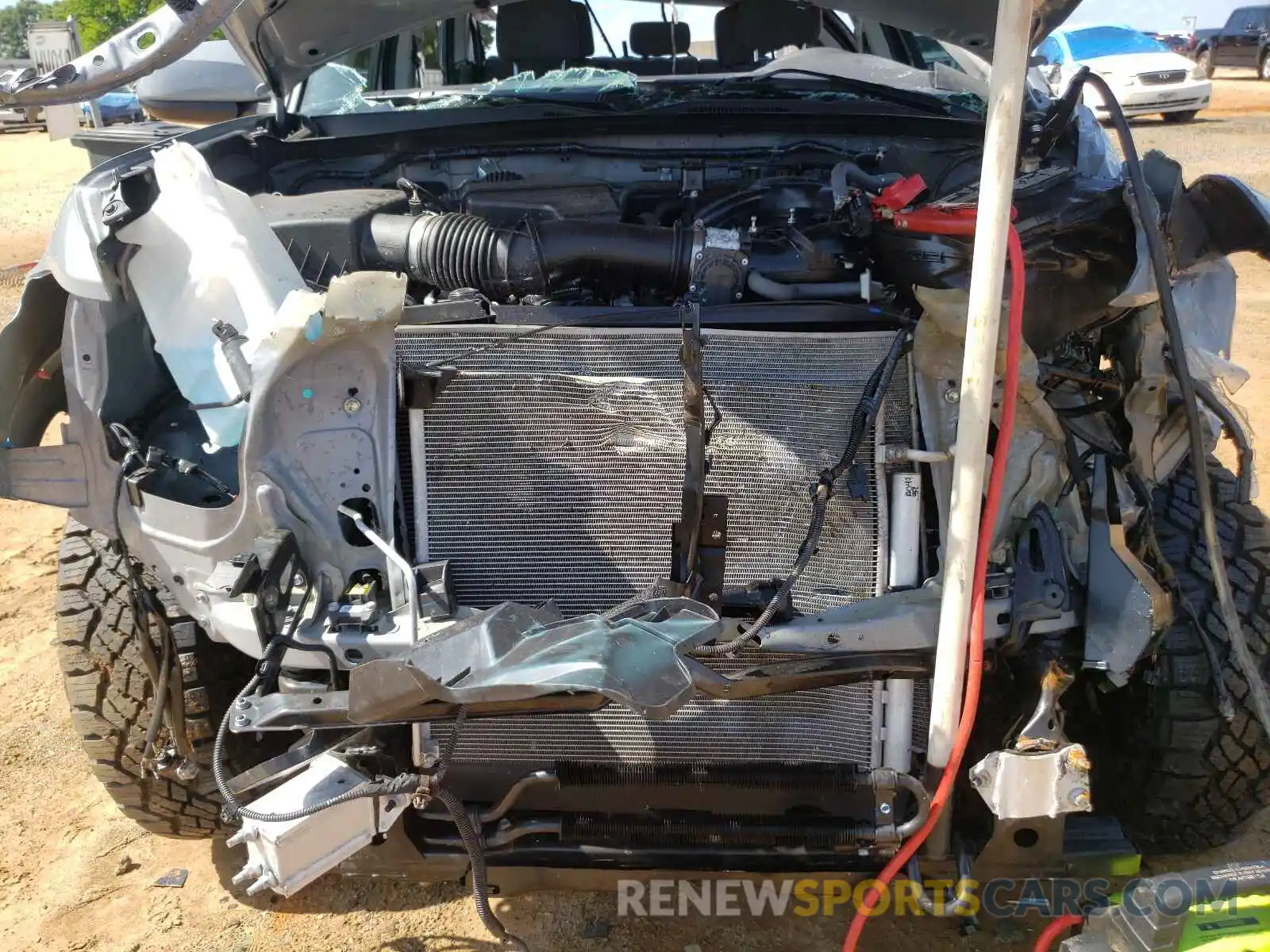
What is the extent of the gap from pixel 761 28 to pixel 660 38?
42cm

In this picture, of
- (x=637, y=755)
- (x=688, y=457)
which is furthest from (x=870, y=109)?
(x=637, y=755)

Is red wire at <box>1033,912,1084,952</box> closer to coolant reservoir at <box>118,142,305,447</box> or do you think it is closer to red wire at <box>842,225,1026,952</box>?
red wire at <box>842,225,1026,952</box>

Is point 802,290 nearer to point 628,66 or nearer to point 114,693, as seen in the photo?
point 114,693

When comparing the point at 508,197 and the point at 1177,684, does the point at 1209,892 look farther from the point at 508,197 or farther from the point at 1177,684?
the point at 508,197

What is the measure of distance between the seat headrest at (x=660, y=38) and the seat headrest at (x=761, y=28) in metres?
0.16

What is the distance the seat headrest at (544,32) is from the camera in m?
3.73

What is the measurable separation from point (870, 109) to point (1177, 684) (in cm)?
198

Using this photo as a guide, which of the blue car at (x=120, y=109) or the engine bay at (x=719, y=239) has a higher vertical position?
the blue car at (x=120, y=109)

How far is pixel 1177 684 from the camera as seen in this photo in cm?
223

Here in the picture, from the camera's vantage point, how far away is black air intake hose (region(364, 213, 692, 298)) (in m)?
2.46

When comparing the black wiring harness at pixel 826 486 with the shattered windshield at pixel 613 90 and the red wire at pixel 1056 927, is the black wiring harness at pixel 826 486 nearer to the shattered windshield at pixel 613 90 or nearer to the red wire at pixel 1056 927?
the red wire at pixel 1056 927

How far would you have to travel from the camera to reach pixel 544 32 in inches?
148

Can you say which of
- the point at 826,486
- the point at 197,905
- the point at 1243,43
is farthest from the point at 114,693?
the point at 1243,43

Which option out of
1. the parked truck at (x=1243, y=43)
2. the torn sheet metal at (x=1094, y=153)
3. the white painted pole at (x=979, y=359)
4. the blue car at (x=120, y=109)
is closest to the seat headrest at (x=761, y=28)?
the torn sheet metal at (x=1094, y=153)
